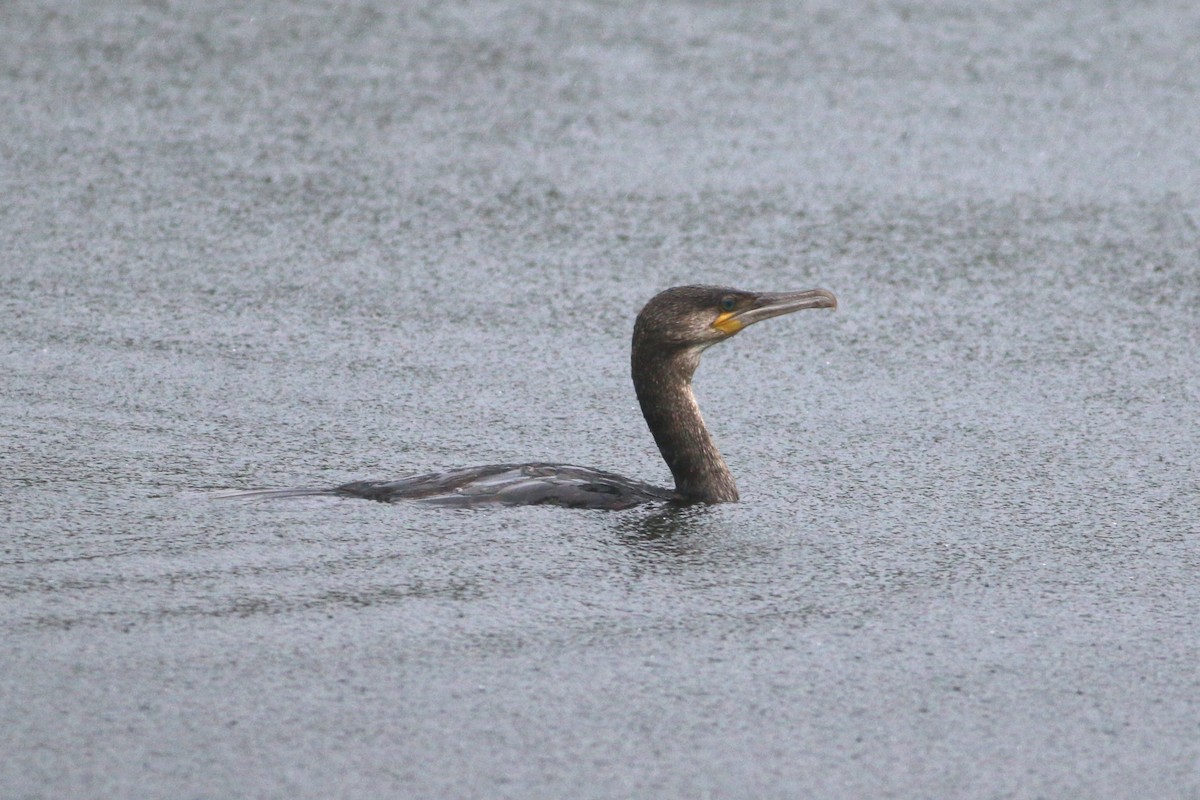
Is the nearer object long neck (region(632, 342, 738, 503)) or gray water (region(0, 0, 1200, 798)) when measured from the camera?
gray water (region(0, 0, 1200, 798))

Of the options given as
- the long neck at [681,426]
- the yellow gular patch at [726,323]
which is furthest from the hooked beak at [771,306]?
the long neck at [681,426]

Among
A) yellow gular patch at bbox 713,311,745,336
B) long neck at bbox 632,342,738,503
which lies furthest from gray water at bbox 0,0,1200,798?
yellow gular patch at bbox 713,311,745,336

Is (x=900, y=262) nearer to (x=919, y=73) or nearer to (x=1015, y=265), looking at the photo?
(x=1015, y=265)

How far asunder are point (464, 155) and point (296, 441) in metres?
3.52

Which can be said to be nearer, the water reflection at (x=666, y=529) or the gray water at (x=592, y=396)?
the gray water at (x=592, y=396)

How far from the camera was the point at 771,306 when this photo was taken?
541cm

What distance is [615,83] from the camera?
10.2m

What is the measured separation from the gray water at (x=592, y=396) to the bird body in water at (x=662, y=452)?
0.10 metres

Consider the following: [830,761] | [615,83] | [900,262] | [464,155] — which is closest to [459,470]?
[830,761]

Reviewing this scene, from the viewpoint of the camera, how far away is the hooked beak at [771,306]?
17.6ft

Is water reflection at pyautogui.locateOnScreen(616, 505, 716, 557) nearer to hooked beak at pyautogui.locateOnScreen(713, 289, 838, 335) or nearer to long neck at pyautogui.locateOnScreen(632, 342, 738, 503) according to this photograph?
long neck at pyautogui.locateOnScreen(632, 342, 738, 503)

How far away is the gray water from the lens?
148 inches

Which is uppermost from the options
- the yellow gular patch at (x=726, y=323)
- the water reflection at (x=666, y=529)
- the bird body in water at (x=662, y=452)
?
the yellow gular patch at (x=726, y=323)

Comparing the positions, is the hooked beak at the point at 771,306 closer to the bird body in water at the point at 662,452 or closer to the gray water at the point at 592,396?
the bird body in water at the point at 662,452
